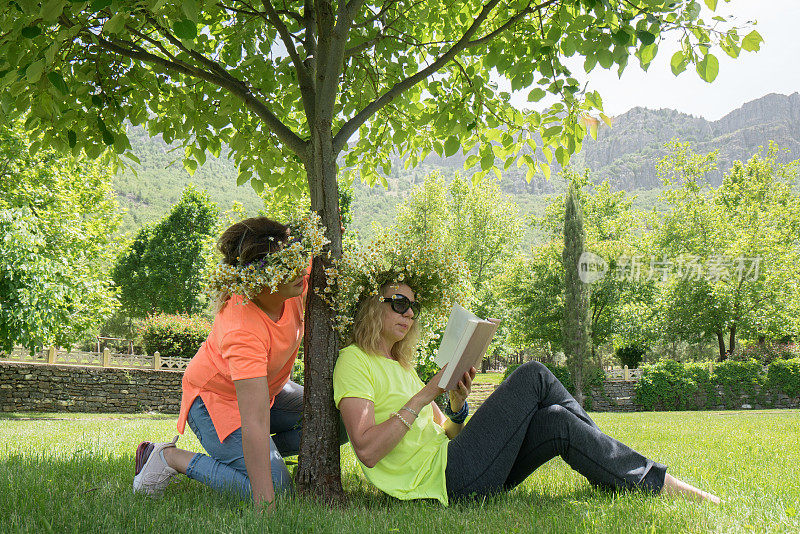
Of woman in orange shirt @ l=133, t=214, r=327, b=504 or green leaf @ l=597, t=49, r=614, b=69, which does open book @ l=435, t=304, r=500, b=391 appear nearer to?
woman in orange shirt @ l=133, t=214, r=327, b=504

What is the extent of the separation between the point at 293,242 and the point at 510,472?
191cm

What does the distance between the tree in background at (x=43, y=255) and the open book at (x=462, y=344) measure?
12247 mm

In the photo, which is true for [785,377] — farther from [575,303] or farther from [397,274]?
[397,274]

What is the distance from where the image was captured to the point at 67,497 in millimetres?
3020

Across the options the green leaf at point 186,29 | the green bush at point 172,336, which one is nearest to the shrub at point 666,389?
the green bush at point 172,336

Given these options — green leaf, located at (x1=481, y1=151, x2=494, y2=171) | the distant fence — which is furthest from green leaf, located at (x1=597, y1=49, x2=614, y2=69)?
the distant fence

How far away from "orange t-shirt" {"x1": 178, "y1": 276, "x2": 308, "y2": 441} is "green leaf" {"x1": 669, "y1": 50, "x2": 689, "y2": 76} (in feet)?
8.76

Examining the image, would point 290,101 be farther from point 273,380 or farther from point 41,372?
point 41,372

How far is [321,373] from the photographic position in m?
3.39

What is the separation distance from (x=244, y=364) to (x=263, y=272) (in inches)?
20.2

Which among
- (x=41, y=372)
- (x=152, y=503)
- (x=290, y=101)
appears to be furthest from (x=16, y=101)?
(x=41, y=372)

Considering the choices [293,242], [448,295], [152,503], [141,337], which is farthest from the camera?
[141,337]

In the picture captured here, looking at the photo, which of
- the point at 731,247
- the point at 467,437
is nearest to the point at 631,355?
the point at 731,247

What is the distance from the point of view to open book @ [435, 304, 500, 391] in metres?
2.81
